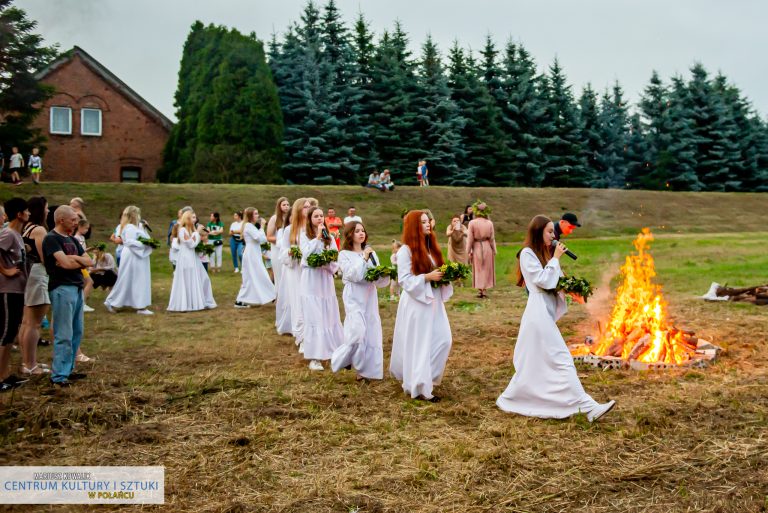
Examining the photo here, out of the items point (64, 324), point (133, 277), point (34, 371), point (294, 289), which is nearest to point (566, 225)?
point (294, 289)

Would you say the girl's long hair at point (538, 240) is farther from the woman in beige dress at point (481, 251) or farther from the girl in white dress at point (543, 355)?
the woman in beige dress at point (481, 251)

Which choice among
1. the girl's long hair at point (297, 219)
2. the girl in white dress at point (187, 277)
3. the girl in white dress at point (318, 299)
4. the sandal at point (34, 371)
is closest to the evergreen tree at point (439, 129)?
the girl in white dress at point (187, 277)

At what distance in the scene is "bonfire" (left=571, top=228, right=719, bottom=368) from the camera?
9.64 m

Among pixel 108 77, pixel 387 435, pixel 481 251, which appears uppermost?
pixel 108 77

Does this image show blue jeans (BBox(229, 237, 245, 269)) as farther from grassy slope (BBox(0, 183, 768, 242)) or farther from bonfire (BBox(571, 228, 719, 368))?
bonfire (BBox(571, 228, 719, 368))

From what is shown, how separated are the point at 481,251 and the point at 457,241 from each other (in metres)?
Result: 2.25

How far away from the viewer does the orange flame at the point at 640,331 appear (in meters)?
9.72

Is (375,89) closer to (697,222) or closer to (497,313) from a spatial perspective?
(697,222)

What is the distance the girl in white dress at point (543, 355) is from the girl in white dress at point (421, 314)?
90 centimetres

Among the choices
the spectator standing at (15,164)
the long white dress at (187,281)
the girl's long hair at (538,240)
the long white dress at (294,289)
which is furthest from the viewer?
the spectator standing at (15,164)

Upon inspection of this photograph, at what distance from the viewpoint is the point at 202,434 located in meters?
6.86

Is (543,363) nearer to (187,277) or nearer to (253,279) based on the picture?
(253,279)

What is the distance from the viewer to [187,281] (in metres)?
15.8

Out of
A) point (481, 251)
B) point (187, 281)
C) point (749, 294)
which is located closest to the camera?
point (749, 294)
